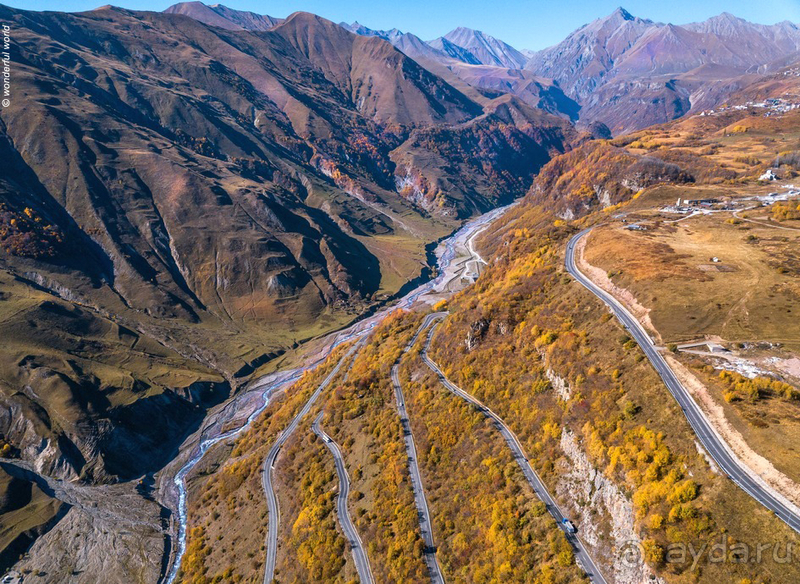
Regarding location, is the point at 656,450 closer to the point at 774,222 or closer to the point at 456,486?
the point at 456,486

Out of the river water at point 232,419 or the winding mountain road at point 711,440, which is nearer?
the winding mountain road at point 711,440

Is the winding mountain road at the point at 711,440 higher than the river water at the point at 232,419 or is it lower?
higher

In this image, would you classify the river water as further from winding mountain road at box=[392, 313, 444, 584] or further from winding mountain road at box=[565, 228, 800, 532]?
winding mountain road at box=[565, 228, 800, 532]

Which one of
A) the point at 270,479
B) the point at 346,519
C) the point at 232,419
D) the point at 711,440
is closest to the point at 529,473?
the point at 711,440

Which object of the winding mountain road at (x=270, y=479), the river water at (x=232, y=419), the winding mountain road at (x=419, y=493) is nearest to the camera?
the winding mountain road at (x=419, y=493)

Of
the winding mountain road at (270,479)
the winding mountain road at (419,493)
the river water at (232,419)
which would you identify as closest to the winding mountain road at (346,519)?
the winding mountain road at (419,493)

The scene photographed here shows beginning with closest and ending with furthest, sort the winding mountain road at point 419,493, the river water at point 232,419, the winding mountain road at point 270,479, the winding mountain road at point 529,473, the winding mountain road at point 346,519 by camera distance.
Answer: the winding mountain road at point 529,473 → the winding mountain road at point 419,493 → the winding mountain road at point 346,519 → the winding mountain road at point 270,479 → the river water at point 232,419

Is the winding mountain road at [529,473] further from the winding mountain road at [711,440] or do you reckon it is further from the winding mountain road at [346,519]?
the winding mountain road at [346,519]
